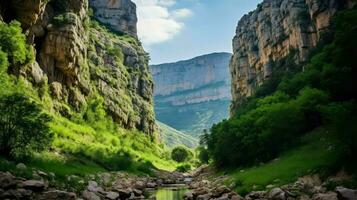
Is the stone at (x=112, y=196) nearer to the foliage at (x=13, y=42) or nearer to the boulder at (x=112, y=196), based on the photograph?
the boulder at (x=112, y=196)

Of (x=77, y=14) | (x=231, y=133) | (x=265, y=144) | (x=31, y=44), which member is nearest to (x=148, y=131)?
(x=77, y=14)

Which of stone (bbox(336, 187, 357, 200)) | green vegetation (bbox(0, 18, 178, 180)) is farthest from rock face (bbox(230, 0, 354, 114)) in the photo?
stone (bbox(336, 187, 357, 200))

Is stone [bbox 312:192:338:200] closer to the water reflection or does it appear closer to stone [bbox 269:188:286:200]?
stone [bbox 269:188:286:200]

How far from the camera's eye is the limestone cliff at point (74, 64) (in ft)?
269

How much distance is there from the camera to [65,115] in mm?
95000

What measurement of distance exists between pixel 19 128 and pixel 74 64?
207 feet

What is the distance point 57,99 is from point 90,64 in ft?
111

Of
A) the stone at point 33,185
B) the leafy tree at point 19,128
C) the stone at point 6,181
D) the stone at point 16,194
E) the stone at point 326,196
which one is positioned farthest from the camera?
the leafy tree at point 19,128

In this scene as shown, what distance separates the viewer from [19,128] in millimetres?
38469

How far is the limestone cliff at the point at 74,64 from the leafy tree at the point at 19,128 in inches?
1598

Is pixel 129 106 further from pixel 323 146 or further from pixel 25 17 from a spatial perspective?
pixel 323 146

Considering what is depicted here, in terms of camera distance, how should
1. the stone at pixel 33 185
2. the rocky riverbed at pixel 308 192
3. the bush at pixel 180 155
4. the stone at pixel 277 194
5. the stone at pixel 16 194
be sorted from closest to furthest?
1. the rocky riverbed at pixel 308 192
2. the stone at pixel 16 194
3. the stone at pixel 33 185
4. the stone at pixel 277 194
5. the bush at pixel 180 155

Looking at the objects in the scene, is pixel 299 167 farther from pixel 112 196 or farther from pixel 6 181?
pixel 6 181

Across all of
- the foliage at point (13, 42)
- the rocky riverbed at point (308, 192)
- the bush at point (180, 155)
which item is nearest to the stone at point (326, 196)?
the rocky riverbed at point (308, 192)
